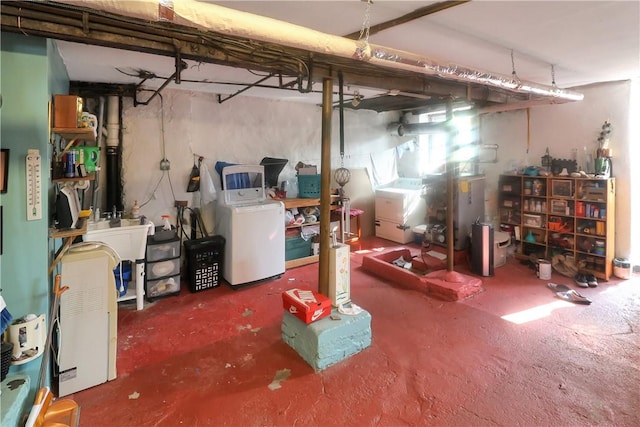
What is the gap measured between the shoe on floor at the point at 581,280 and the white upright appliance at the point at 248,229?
366 cm

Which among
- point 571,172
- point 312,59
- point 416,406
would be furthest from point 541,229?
point 312,59

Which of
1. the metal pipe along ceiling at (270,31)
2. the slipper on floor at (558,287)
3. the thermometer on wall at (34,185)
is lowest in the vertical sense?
the slipper on floor at (558,287)

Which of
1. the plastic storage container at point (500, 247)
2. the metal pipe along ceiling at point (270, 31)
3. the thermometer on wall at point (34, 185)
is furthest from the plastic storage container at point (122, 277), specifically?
the plastic storage container at point (500, 247)

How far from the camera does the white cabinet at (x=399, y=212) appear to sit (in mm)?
5898

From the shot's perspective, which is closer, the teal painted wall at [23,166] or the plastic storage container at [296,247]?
the teal painted wall at [23,166]

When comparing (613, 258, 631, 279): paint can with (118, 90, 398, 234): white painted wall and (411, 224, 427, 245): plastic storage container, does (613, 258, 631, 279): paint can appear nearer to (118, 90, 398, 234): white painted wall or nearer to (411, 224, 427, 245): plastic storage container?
(411, 224, 427, 245): plastic storage container

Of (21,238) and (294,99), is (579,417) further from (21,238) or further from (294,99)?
(294,99)

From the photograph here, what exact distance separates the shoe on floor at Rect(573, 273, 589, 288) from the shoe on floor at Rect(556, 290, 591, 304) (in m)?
0.37

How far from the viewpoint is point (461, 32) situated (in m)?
2.41

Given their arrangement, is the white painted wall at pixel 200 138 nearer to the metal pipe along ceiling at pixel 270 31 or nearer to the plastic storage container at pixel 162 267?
the plastic storage container at pixel 162 267

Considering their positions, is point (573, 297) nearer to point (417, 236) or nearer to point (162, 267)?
point (417, 236)

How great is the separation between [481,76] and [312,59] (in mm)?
1354

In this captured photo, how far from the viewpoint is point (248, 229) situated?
13.0 feet

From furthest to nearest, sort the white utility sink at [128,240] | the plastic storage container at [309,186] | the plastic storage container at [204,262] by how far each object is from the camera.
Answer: the plastic storage container at [309,186] < the plastic storage container at [204,262] < the white utility sink at [128,240]
